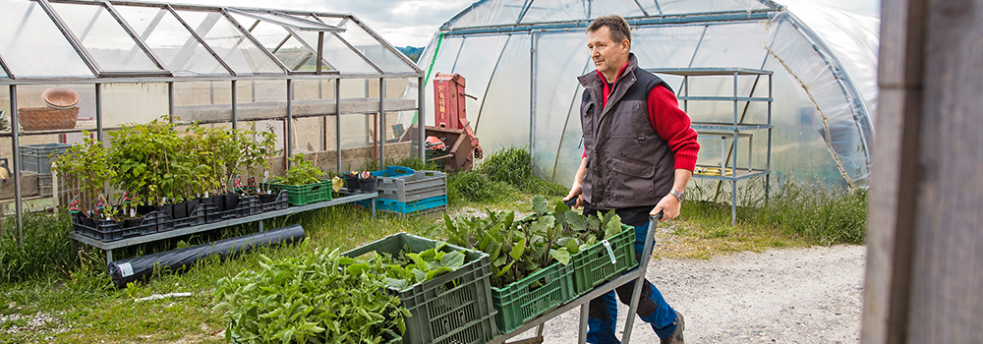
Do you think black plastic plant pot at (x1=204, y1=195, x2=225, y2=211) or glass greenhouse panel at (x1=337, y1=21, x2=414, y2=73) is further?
glass greenhouse panel at (x1=337, y1=21, x2=414, y2=73)

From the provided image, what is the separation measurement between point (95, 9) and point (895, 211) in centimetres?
847

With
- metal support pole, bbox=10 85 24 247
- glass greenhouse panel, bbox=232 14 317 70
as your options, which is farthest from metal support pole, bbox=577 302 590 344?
glass greenhouse panel, bbox=232 14 317 70

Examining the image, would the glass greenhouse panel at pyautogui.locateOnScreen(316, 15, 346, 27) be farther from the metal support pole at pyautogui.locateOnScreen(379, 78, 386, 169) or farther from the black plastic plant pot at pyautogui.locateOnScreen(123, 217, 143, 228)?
the black plastic plant pot at pyautogui.locateOnScreen(123, 217, 143, 228)

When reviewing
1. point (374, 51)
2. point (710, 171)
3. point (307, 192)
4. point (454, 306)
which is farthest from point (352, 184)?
point (454, 306)

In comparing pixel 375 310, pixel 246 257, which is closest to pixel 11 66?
pixel 246 257

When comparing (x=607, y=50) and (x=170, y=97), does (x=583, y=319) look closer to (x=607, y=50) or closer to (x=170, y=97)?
(x=607, y=50)

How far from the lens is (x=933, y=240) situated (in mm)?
756

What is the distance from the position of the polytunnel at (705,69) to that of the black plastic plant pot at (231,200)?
4058 mm

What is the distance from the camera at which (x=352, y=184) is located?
8.40m

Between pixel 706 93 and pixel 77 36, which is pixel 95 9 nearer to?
pixel 77 36

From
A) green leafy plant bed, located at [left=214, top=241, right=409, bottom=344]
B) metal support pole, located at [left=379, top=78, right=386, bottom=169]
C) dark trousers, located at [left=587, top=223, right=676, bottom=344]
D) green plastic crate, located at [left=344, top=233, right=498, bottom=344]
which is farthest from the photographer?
metal support pole, located at [left=379, top=78, right=386, bottom=169]

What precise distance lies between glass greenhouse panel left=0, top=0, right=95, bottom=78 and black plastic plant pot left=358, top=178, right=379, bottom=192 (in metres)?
3.01

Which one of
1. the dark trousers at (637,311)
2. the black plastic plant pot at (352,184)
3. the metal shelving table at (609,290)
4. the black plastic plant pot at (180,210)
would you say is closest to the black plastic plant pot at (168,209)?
the black plastic plant pot at (180,210)

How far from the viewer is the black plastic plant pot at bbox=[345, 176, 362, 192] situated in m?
8.38
